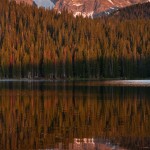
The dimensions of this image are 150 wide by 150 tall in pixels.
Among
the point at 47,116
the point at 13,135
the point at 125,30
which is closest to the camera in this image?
the point at 13,135

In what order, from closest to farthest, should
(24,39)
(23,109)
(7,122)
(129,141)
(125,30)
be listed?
(129,141), (7,122), (23,109), (24,39), (125,30)

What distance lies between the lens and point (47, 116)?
3422cm

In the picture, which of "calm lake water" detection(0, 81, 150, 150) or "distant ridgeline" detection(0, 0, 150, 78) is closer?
"calm lake water" detection(0, 81, 150, 150)

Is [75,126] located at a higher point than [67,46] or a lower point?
lower

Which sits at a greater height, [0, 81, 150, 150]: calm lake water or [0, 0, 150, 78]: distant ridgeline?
[0, 0, 150, 78]: distant ridgeline

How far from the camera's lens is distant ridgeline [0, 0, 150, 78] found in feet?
448

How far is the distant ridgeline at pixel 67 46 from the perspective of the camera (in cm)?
13662

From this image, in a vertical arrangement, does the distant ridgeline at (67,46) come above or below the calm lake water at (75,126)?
above

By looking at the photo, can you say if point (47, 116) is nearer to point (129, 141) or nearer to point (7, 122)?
point (7, 122)

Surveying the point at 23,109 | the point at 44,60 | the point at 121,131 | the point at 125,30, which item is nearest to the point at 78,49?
the point at 44,60

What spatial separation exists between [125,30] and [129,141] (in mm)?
152971

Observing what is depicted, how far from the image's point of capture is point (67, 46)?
147 metres

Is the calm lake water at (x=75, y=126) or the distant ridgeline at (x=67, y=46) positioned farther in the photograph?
the distant ridgeline at (x=67, y=46)

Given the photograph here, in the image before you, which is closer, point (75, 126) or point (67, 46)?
point (75, 126)
